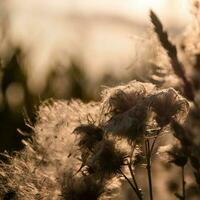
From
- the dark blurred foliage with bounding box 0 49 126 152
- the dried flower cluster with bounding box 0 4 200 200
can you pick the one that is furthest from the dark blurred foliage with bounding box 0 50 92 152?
the dried flower cluster with bounding box 0 4 200 200

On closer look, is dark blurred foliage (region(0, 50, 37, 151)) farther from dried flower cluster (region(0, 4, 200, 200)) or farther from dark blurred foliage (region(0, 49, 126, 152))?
dried flower cluster (region(0, 4, 200, 200))

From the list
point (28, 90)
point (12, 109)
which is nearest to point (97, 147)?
point (12, 109)

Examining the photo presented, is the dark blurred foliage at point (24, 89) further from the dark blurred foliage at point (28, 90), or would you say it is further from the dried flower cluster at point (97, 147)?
the dried flower cluster at point (97, 147)

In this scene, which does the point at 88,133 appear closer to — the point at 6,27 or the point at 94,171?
the point at 94,171

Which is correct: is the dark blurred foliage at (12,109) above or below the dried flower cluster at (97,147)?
above

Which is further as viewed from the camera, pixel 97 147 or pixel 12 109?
pixel 12 109

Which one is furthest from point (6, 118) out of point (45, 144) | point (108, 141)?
point (108, 141)

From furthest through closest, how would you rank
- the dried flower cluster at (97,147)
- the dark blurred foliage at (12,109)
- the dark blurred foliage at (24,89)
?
the dark blurred foliage at (24,89) → the dark blurred foliage at (12,109) → the dried flower cluster at (97,147)

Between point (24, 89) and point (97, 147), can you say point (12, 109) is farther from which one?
point (97, 147)

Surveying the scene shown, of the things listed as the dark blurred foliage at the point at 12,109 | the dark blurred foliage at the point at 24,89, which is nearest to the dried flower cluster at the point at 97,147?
the dark blurred foliage at the point at 12,109

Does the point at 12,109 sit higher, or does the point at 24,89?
the point at 24,89

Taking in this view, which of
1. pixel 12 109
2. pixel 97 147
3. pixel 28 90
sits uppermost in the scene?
pixel 28 90
